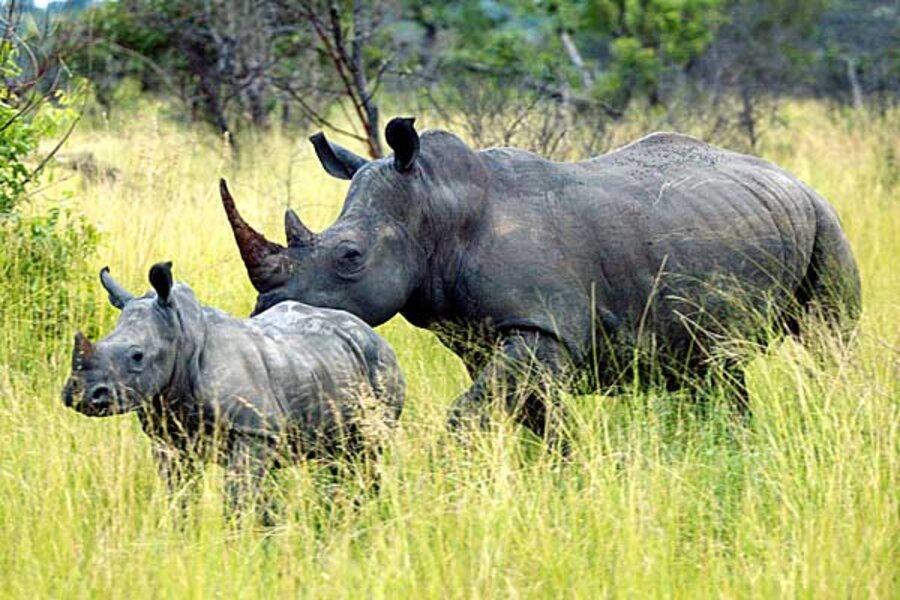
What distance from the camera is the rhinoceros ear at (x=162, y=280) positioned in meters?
4.07

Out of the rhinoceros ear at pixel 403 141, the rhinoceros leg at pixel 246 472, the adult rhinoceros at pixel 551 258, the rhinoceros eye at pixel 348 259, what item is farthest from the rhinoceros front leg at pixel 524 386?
the rhinoceros leg at pixel 246 472

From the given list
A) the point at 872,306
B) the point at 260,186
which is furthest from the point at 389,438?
the point at 260,186

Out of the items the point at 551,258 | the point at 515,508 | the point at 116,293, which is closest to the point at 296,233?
the point at 551,258

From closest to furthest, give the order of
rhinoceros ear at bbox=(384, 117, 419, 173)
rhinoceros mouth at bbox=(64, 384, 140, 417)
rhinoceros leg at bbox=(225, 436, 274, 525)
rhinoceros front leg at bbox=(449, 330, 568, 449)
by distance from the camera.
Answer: rhinoceros mouth at bbox=(64, 384, 140, 417) → rhinoceros leg at bbox=(225, 436, 274, 525) → rhinoceros front leg at bbox=(449, 330, 568, 449) → rhinoceros ear at bbox=(384, 117, 419, 173)

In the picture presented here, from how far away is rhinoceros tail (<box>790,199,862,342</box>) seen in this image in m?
6.14

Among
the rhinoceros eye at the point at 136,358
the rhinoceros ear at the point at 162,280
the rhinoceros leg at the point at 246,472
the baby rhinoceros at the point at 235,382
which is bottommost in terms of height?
the rhinoceros leg at the point at 246,472

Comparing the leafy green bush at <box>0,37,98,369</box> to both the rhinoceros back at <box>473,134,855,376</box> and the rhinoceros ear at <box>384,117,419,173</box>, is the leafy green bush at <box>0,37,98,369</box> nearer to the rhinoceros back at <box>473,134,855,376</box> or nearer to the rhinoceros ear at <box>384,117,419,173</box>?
the rhinoceros ear at <box>384,117,419,173</box>

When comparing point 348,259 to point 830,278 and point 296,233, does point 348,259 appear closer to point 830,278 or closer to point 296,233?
point 296,233

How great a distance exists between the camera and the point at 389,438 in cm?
446

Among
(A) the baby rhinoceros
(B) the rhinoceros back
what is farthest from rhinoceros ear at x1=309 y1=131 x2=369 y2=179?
(A) the baby rhinoceros

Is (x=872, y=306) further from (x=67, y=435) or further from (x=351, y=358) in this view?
(x=67, y=435)

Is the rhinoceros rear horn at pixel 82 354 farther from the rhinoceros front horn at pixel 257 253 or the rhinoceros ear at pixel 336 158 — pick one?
the rhinoceros ear at pixel 336 158

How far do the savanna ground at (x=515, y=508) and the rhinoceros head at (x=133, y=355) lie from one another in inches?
12.2

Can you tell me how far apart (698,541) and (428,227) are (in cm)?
162
